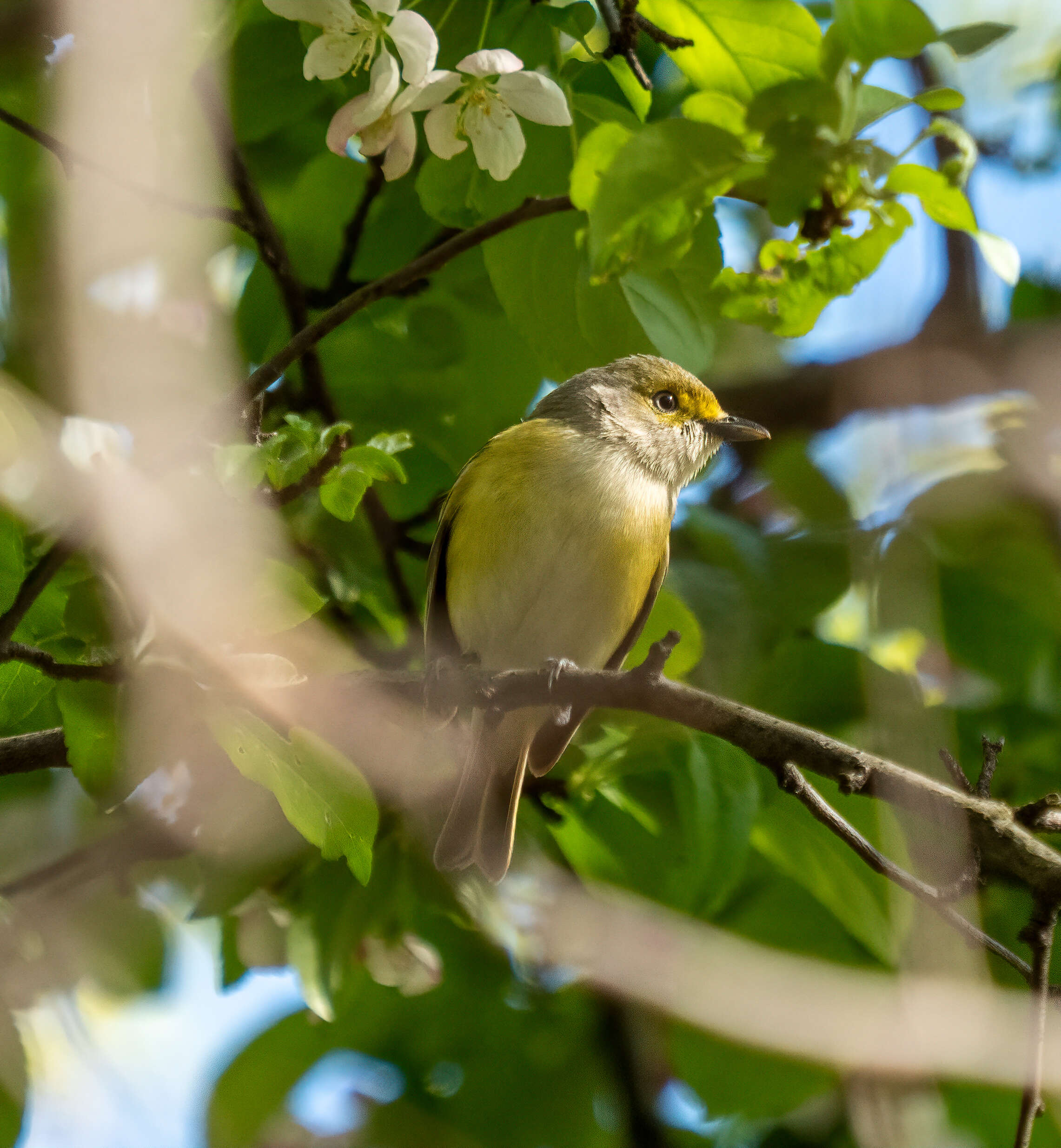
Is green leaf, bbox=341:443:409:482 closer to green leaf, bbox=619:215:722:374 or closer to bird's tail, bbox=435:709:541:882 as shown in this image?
green leaf, bbox=619:215:722:374

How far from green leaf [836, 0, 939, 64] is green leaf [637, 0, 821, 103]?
0.17m

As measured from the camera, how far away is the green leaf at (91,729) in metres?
2.26

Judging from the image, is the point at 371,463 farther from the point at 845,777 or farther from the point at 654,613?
the point at 654,613

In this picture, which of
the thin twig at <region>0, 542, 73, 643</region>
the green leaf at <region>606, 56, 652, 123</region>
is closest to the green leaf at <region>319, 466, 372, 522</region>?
the thin twig at <region>0, 542, 73, 643</region>

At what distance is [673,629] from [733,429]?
1628 mm

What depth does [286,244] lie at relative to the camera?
3.61m

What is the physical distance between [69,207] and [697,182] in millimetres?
2057

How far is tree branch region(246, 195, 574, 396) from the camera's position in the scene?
2336 mm

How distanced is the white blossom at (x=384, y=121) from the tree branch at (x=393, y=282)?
189 mm

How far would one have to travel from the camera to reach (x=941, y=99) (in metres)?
1.83

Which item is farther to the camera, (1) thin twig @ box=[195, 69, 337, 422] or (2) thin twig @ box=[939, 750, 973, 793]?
(1) thin twig @ box=[195, 69, 337, 422]

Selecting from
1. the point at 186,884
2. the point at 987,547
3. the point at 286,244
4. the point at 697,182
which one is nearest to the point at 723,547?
the point at 987,547

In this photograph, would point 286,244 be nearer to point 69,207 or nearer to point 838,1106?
point 69,207

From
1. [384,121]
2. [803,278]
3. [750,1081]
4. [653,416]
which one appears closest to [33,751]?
[384,121]
